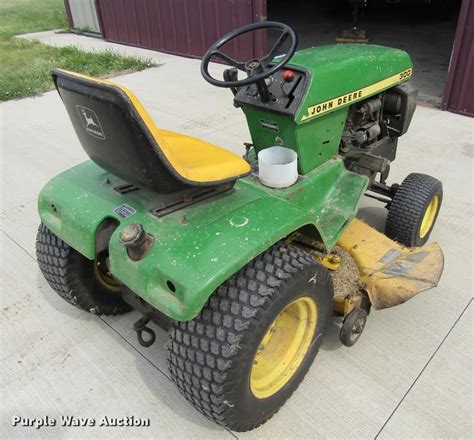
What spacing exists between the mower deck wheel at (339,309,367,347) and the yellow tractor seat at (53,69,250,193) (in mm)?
806

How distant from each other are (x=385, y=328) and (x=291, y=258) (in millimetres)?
896

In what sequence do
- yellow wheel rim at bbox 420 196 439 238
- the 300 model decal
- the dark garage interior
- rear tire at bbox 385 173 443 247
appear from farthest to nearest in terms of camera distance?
the dark garage interior, yellow wheel rim at bbox 420 196 439 238, rear tire at bbox 385 173 443 247, the 300 model decal

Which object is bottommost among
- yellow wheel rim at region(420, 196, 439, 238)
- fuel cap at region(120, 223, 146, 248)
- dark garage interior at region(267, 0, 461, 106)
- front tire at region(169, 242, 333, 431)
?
dark garage interior at region(267, 0, 461, 106)

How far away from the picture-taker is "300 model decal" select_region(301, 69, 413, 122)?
2164 millimetres

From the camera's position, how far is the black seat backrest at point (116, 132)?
1401mm

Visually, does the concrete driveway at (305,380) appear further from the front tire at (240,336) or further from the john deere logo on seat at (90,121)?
the john deere logo on seat at (90,121)

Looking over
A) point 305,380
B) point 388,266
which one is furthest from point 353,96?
point 305,380

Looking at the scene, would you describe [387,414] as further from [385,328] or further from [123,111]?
[123,111]

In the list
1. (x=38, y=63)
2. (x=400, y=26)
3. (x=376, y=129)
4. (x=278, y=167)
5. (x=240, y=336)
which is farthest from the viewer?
(x=400, y=26)

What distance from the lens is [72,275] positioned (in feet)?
6.72

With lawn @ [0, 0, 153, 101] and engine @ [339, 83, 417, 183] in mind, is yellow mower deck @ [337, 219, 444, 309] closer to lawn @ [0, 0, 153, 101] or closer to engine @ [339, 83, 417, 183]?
engine @ [339, 83, 417, 183]

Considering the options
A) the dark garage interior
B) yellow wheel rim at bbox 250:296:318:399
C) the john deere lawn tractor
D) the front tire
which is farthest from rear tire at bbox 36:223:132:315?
the dark garage interior

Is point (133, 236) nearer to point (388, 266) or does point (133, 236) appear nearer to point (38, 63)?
point (388, 266)

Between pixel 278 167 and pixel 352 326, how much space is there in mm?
795
